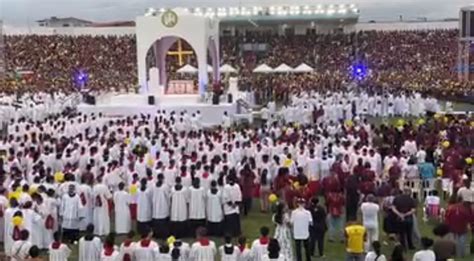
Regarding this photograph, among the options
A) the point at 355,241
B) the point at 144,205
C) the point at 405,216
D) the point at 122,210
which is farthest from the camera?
the point at 122,210

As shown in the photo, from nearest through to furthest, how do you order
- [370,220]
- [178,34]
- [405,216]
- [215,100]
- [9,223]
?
[370,220] < [405,216] < [9,223] < [215,100] < [178,34]

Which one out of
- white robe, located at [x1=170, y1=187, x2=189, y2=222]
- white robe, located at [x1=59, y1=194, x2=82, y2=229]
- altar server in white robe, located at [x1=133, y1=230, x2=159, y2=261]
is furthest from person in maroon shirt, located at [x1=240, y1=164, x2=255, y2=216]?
altar server in white robe, located at [x1=133, y1=230, x2=159, y2=261]

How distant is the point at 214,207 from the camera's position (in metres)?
14.8

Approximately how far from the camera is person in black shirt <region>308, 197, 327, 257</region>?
13.0m

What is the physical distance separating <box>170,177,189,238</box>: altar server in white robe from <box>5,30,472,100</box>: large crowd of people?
3507 centimetres

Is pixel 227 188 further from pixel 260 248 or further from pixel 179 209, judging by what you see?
pixel 260 248

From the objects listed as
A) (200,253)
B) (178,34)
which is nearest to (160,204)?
(200,253)

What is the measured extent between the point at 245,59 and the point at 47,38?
15100mm

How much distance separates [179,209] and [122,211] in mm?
1164

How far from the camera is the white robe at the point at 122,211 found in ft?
49.9

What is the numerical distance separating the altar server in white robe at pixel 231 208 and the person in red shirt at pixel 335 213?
1.68m

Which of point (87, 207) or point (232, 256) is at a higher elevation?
point (87, 207)

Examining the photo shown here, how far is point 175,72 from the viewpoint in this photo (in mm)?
48500

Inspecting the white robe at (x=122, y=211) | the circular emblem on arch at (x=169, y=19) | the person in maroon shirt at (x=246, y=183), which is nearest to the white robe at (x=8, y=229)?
the white robe at (x=122, y=211)
